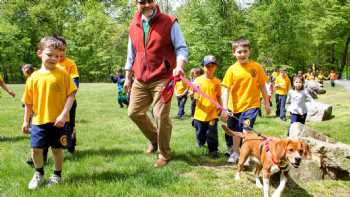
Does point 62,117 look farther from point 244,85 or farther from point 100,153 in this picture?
point 244,85

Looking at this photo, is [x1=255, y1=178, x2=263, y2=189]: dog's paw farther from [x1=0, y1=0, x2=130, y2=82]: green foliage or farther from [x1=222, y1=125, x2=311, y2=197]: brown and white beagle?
[x1=0, y1=0, x2=130, y2=82]: green foliage

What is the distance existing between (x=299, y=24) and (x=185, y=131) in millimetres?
36006

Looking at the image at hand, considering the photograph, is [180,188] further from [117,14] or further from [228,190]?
[117,14]

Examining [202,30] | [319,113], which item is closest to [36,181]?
[319,113]

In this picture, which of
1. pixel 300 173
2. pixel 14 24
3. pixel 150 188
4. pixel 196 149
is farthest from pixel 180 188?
pixel 14 24

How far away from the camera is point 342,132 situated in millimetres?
11555

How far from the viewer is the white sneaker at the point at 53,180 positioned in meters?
5.37

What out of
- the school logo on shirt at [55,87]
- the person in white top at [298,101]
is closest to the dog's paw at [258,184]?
the school logo on shirt at [55,87]

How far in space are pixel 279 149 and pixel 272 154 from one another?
0.18 metres

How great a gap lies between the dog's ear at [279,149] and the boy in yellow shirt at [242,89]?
5.65 feet

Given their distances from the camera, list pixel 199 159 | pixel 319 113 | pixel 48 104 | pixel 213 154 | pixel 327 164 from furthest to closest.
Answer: pixel 319 113 < pixel 213 154 < pixel 199 159 < pixel 327 164 < pixel 48 104

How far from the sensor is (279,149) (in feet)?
15.6

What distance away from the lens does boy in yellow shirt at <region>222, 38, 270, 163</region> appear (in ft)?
21.8

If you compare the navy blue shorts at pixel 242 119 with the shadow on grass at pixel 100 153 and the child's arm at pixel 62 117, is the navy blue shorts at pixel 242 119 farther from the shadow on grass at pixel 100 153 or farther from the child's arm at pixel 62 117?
the child's arm at pixel 62 117
